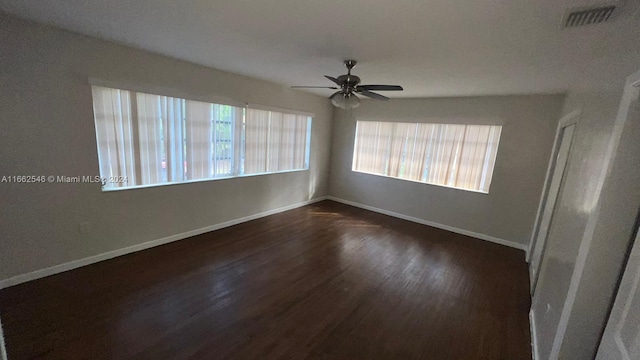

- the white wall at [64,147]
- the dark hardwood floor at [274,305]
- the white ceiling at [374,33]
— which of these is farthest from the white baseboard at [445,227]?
the white wall at [64,147]

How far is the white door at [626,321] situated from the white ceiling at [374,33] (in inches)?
48.4

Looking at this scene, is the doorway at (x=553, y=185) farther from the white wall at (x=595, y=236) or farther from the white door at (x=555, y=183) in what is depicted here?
the white wall at (x=595, y=236)

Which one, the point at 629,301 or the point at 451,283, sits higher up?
the point at 629,301

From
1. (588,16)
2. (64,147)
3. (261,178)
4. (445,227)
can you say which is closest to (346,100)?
(588,16)

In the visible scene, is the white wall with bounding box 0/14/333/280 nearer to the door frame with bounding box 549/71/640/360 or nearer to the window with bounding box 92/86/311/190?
the window with bounding box 92/86/311/190

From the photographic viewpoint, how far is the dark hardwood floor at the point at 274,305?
1936mm

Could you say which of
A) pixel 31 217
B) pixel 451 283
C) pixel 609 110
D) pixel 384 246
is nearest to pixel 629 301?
pixel 609 110

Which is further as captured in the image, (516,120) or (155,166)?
(516,120)

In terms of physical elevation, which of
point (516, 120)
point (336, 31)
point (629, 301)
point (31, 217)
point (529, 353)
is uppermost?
point (336, 31)

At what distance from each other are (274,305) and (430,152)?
4063mm

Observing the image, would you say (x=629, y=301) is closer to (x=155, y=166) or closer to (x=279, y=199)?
(x=155, y=166)

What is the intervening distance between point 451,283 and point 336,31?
3.07 m

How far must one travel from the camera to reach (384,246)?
395cm

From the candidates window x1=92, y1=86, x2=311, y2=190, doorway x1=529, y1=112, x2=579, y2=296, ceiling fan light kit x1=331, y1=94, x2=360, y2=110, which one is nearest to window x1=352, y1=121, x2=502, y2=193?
doorway x1=529, y1=112, x2=579, y2=296
